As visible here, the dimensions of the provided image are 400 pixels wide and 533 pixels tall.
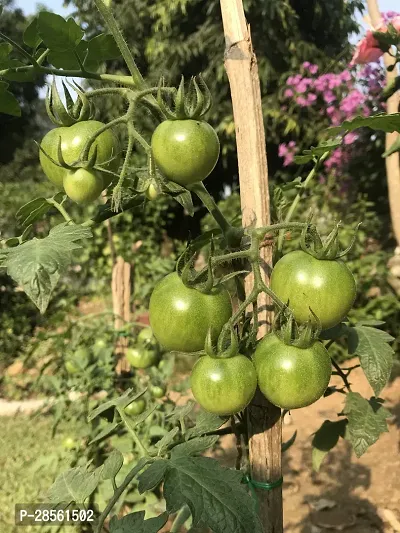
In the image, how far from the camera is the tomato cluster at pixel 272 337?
747 mm

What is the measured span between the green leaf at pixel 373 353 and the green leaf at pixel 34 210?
70cm

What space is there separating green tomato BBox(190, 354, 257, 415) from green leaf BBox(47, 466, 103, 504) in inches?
12.8

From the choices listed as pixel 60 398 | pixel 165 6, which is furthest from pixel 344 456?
pixel 165 6

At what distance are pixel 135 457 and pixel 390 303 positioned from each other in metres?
2.96

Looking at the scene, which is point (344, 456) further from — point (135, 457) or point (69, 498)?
point (69, 498)

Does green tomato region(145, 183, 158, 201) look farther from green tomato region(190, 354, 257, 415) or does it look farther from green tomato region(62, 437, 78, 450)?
green tomato region(62, 437, 78, 450)

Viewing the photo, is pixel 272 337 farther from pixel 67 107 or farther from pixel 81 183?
pixel 67 107

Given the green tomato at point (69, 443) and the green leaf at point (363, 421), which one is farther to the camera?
the green tomato at point (69, 443)

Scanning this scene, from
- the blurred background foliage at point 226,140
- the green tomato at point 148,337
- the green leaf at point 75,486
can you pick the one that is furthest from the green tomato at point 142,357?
the blurred background foliage at point 226,140

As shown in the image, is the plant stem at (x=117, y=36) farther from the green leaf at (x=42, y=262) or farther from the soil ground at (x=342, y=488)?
the soil ground at (x=342, y=488)

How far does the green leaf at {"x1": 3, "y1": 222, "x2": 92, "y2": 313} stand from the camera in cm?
66

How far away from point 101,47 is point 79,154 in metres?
0.27

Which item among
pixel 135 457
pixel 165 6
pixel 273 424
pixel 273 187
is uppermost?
pixel 165 6

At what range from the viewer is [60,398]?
272cm
